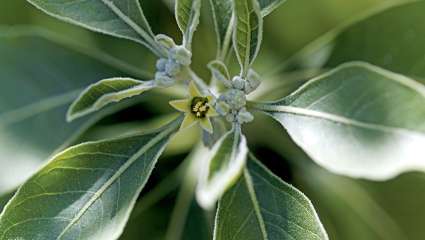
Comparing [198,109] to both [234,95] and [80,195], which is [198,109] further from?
[80,195]

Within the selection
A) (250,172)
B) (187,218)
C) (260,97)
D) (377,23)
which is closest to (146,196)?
(187,218)

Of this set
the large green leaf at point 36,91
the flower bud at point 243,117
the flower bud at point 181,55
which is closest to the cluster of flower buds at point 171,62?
the flower bud at point 181,55

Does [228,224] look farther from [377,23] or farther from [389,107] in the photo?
[377,23]

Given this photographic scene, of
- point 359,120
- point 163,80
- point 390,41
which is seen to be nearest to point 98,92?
point 163,80

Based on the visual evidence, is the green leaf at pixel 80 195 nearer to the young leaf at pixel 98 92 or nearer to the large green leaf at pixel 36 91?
the young leaf at pixel 98 92

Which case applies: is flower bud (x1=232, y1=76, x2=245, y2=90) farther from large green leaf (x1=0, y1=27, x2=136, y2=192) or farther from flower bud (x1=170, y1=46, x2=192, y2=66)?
large green leaf (x1=0, y1=27, x2=136, y2=192)

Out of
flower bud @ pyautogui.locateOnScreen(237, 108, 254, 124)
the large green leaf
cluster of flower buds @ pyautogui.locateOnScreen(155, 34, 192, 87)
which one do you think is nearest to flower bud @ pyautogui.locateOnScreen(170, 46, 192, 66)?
cluster of flower buds @ pyautogui.locateOnScreen(155, 34, 192, 87)
